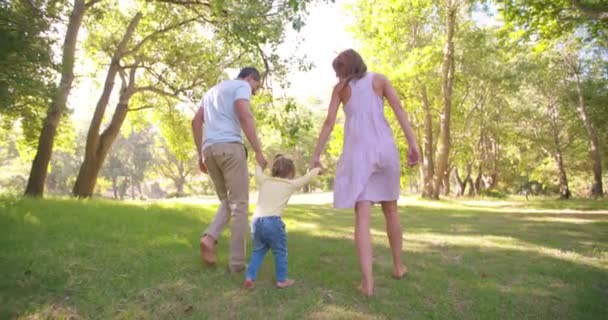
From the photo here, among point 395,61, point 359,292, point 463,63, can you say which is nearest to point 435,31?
point 463,63

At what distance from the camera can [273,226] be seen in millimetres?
4062

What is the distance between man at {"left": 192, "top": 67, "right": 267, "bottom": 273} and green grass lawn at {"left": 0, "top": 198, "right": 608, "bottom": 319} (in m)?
0.34

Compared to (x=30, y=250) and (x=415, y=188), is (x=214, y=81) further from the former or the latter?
(x=415, y=188)

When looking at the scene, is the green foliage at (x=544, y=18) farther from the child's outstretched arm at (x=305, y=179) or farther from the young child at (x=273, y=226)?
the young child at (x=273, y=226)

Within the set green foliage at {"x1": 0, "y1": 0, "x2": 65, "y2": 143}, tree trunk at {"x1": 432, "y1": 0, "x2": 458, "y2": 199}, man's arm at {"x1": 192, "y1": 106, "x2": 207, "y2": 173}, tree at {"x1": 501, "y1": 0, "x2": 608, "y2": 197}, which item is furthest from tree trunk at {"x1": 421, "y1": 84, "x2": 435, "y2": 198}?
man's arm at {"x1": 192, "y1": 106, "x2": 207, "y2": 173}

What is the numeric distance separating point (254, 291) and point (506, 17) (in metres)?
11.4

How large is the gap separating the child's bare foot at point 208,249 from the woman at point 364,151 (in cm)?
144

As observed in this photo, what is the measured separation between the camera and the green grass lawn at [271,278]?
3.46 meters

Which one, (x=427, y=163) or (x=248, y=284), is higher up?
(x=427, y=163)

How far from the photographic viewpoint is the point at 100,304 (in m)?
3.50

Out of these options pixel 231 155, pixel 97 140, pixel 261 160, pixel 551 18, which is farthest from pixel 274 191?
pixel 97 140

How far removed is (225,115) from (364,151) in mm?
1615

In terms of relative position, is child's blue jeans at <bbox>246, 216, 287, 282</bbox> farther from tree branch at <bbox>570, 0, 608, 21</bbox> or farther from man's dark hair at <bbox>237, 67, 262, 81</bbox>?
tree branch at <bbox>570, 0, 608, 21</bbox>

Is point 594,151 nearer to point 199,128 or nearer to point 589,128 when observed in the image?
point 589,128
